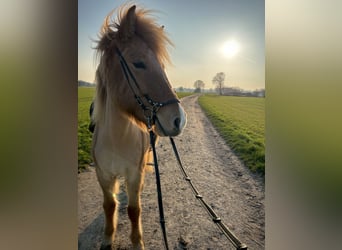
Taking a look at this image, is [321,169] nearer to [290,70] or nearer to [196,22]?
[290,70]

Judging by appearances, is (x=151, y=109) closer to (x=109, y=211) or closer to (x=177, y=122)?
(x=177, y=122)

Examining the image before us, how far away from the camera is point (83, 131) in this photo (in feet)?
4.61

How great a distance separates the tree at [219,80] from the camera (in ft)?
4.16

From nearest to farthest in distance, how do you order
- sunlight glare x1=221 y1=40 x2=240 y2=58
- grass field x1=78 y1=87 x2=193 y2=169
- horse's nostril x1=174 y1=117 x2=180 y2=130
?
horse's nostril x1=174 y1=117 x2=180 y2=130, sunlight glare x1=221 y1=40 x2=240 y2=58, grass field x1=78 y1=87 x2=193 y2=169

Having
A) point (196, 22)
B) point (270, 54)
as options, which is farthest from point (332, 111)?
point (196, 22)

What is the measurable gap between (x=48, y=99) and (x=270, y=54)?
43.9 inches

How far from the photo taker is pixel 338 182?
1.10 metres

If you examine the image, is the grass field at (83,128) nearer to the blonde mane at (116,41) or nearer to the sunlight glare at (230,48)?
the blonde mane at (116,41)

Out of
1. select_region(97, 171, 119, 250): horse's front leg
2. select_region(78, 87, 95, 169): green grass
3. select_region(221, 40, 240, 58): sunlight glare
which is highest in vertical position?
select_region(221, 40, 240, 58): sunlight glare

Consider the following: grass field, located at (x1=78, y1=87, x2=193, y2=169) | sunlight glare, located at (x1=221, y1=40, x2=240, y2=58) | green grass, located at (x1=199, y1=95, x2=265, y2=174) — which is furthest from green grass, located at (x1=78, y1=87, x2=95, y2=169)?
sunlight glare, located at (x1=221, y1=40, x2=240, y2=58)

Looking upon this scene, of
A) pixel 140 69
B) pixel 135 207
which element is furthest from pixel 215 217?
pixel 140 69

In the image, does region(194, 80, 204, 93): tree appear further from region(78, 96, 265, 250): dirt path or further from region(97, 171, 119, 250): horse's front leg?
region(97, 171, 119, 250): horse's front leg

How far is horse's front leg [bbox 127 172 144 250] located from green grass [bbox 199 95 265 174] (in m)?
0.46

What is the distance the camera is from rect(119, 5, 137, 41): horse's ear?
4.02 ft
